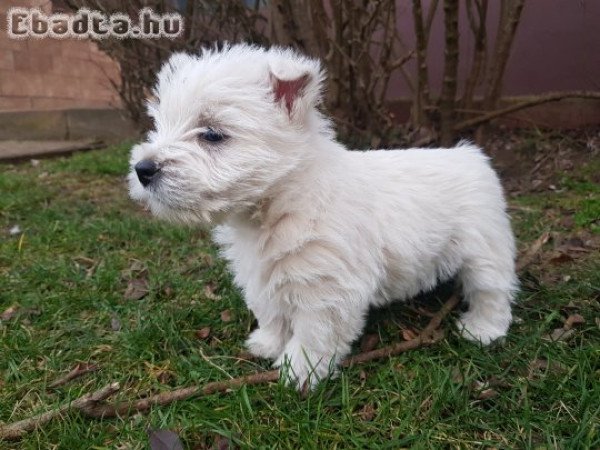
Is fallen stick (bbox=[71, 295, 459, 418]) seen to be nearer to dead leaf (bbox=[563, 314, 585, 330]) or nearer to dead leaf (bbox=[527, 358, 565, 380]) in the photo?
dead leaf (bbox=[527, 358, 565, 380])

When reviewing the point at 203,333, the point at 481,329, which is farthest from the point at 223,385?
the point at 481,329

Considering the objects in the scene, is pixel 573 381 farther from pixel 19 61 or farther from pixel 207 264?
pixel 19 61

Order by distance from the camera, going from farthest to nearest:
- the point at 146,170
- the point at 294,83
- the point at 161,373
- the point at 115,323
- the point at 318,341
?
the point at 115,323
the point at 161,373
the point at 318,341
the point at 294,83
the point at 146,170

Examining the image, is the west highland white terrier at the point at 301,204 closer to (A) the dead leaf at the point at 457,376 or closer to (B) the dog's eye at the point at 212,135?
(B) the dog's eye at the point at 212,135

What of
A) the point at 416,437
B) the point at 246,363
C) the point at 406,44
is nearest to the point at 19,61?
the point at 406,44

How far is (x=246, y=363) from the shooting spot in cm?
251

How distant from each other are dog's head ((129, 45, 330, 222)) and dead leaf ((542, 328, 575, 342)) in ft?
4.83

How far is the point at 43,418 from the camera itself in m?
2.06

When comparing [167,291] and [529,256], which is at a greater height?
[529,256]

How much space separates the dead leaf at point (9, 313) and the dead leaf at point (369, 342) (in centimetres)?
203

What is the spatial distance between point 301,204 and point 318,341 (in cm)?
60

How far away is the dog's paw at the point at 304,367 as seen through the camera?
7.29ft

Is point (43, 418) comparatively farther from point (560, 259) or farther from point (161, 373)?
point (560, 259)

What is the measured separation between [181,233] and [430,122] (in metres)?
2.85
